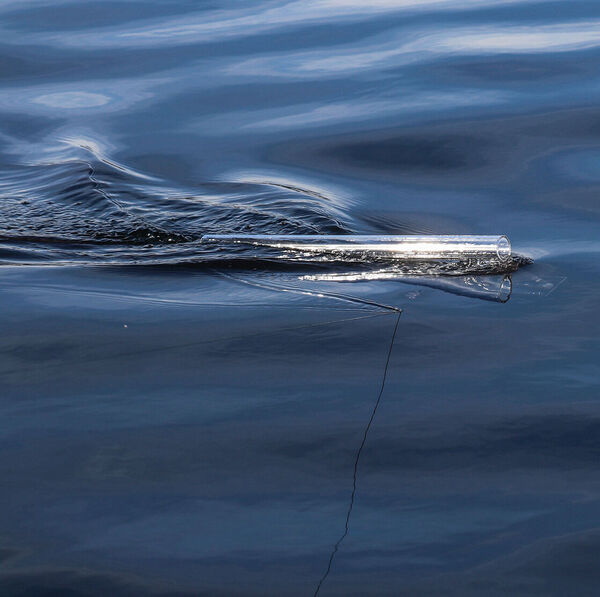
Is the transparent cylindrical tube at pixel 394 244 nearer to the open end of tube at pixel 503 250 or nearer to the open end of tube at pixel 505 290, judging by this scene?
the open end of tube at pixel 503 250

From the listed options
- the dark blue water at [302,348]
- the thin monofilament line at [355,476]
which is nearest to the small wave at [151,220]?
the dark blue water at [302,348]

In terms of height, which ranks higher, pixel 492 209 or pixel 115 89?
pixel 115 89

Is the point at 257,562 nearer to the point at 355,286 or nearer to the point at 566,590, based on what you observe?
the point at 566,590

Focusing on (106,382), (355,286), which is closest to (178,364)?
(106,382)

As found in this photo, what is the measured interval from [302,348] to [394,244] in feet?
2.41

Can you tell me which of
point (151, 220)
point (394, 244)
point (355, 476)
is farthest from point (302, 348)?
point (151, 220)

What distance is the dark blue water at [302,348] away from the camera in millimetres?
1447

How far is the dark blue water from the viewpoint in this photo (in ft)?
4.75

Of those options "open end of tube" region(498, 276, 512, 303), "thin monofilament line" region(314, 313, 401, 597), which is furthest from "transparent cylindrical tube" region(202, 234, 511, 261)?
"thin monofilament line" region(314, 313, 401, 597)

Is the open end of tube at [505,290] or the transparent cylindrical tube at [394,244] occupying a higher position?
the transparent cylindrical tube at [394,244]

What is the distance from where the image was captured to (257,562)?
1.41 m

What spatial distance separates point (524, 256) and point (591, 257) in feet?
0.59

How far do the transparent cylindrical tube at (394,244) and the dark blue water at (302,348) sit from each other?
0.08 metres

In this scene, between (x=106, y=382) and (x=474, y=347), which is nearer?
(x=106, y=382)
